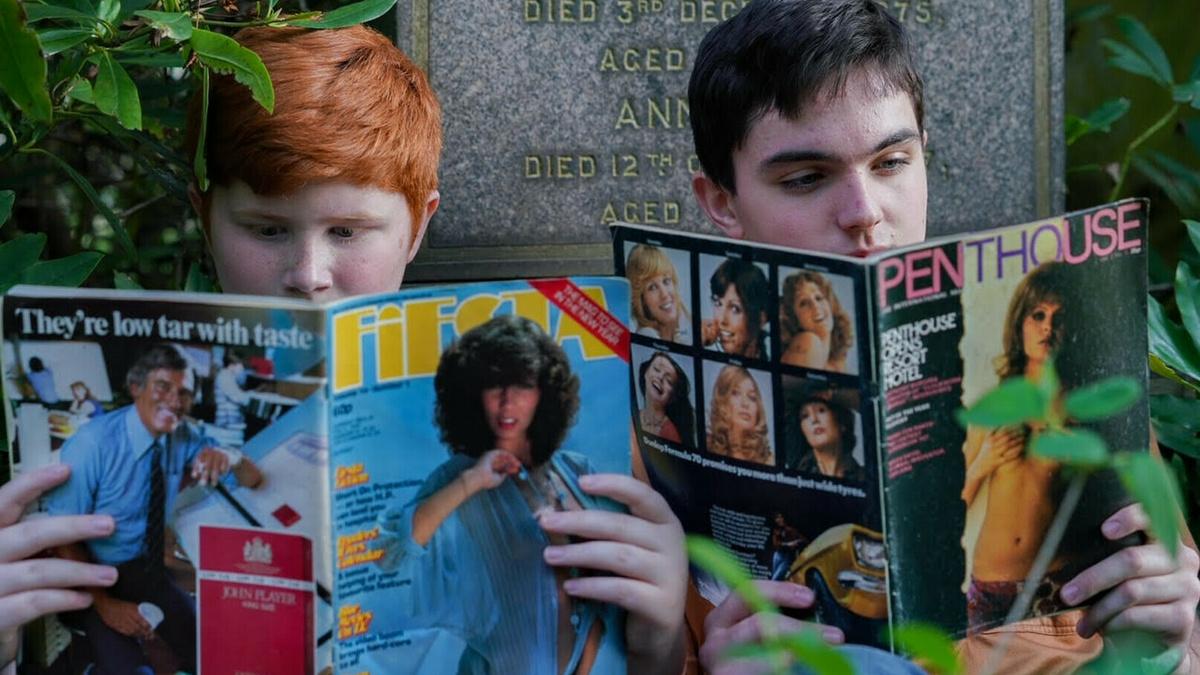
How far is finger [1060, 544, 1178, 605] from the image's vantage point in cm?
156

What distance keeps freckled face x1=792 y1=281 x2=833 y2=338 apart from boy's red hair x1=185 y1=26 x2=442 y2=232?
698 millimetres

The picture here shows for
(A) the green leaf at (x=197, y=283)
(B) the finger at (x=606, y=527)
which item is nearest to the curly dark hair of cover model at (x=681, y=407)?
(B) the finger at (x=606, y=527)

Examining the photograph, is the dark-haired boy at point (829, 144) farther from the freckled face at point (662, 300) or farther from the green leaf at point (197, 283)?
the green leaf at point (197, 283)

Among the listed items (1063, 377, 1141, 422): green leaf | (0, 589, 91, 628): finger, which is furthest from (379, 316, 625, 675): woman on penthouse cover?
(1063, 377, 1141, 422): green leaf

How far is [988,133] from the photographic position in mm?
3035

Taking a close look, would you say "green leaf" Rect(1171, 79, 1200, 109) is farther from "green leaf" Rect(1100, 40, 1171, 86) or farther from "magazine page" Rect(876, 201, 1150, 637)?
"magazine page" Rect(876, 201, 1150, 637)

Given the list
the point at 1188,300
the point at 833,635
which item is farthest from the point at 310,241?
the point at 1188,300

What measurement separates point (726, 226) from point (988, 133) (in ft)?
3.96

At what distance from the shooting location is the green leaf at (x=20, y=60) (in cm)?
160

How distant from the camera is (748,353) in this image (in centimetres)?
149

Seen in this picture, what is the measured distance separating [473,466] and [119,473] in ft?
1.19

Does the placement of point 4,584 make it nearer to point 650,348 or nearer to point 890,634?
point 650,348

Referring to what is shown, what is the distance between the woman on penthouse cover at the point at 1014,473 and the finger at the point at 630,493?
326 mm

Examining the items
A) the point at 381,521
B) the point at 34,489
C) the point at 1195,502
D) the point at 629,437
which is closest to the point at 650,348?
the point at 629,437
